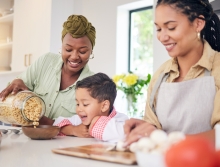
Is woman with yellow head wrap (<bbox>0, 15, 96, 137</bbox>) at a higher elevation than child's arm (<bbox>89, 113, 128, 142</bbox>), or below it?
higher

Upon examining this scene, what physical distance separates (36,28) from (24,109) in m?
2.31

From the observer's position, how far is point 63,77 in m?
1.79

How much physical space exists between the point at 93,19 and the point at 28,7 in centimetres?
80

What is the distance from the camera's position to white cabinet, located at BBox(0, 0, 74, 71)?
3.36m

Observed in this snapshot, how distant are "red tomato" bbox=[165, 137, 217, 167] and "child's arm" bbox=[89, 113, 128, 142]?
736 mm

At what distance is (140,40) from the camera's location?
3289 mm

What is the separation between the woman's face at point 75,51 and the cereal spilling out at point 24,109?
0.36m

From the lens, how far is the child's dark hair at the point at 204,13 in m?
1.05

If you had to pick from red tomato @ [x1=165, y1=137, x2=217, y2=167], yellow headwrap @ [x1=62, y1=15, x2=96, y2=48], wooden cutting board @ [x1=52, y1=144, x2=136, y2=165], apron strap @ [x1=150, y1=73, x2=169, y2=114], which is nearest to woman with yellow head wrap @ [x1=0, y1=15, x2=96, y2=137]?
yellow headwrap @ [x1=62, y1=15, x2=96, y2=48]

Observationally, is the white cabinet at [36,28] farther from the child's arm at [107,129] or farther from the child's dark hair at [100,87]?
the child's arm at [107,129]

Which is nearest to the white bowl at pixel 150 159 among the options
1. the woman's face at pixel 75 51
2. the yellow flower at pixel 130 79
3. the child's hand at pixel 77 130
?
the child's hand at pixel 77 130

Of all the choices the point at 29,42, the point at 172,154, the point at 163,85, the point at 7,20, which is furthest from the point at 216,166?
the point at 7,20

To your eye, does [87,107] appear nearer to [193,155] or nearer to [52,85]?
[52,85]

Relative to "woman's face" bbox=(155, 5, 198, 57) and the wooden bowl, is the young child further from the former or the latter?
"woman's face" bbox=(155, 5, 198, 57)
